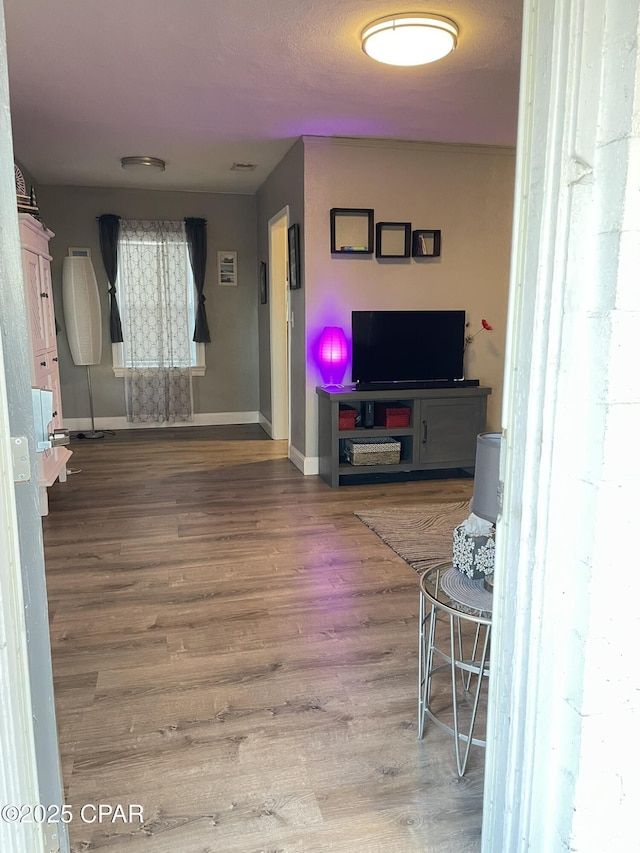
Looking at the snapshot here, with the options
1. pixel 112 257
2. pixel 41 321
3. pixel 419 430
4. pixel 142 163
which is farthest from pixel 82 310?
pixel 419 430

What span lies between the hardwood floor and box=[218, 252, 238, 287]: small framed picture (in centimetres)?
375

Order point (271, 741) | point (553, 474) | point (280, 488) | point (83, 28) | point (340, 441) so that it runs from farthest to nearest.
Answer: point (340, 441) < point (280, 488) < point (83, 28) < point (271, 741) < point (553, 474)

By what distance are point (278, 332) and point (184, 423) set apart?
1.70 m

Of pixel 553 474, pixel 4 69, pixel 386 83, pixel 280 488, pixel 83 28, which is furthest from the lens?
pixel 280 488

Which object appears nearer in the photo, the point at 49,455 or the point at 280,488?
the point at 49,455

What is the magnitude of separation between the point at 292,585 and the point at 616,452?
7.16 ft

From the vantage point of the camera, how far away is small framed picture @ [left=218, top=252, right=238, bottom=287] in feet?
23.4

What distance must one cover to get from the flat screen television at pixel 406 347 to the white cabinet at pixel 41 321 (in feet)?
7.47

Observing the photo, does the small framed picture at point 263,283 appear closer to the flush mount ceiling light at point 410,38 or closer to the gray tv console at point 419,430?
the gray tv console at point 419,430

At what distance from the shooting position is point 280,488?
4.67m

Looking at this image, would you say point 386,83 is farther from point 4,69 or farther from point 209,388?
point 209,388

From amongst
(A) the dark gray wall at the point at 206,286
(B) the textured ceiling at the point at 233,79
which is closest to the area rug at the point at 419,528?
(B) the textured ceiling at the point at 233,79

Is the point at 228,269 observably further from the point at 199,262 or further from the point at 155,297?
the point at 155,297

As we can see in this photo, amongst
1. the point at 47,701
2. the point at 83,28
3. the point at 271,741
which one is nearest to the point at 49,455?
the point at 83,28
